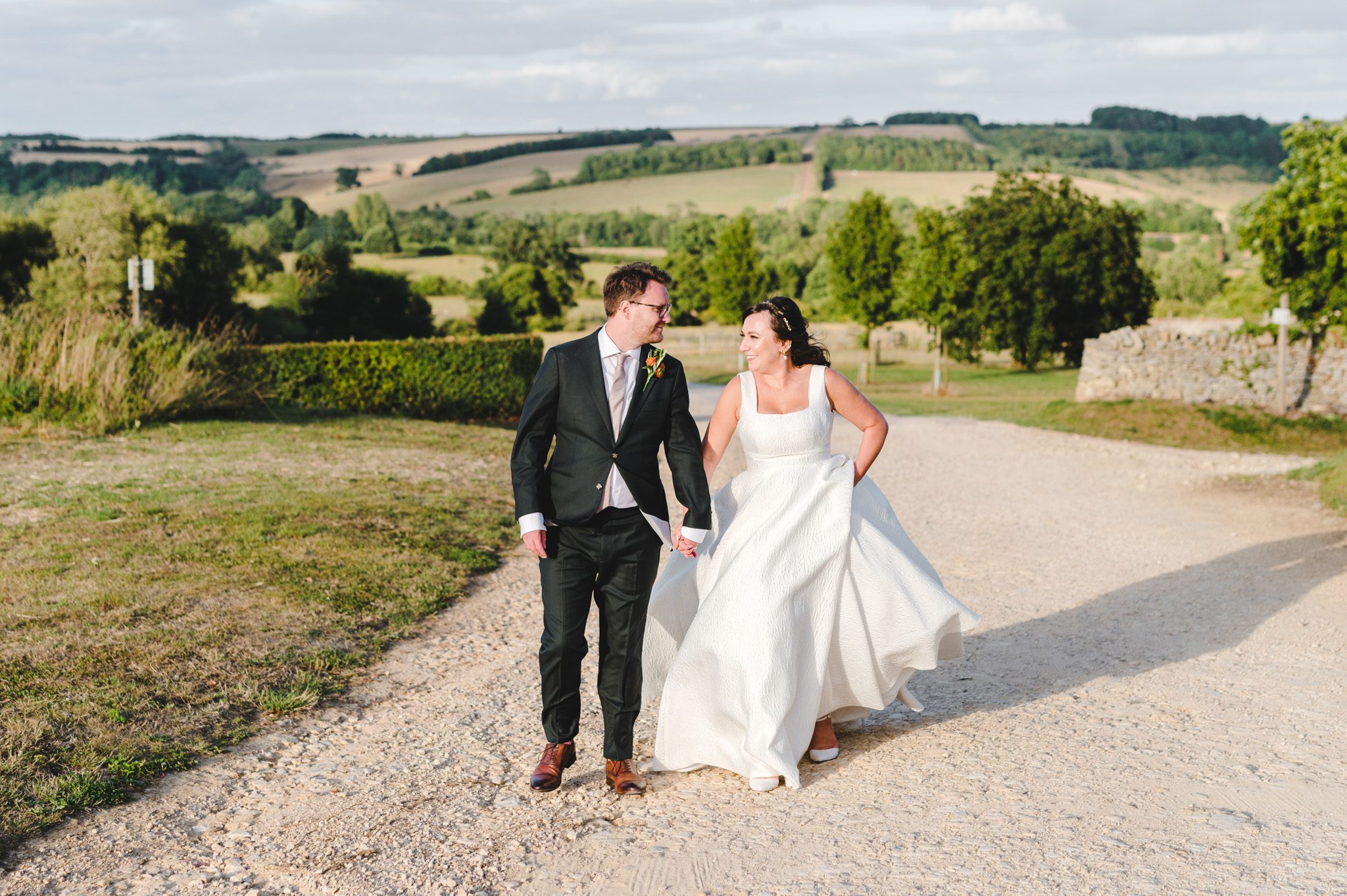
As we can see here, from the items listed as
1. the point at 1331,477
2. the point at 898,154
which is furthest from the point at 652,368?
the point at 898,154

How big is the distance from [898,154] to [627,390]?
10535 cm

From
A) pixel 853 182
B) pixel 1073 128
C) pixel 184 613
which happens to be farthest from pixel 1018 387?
pixel 1073 128

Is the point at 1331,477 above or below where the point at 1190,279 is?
below

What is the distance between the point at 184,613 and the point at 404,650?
1402 millimetres

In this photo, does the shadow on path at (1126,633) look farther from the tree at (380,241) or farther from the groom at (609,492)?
the tree at (380,241)

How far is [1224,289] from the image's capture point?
5253 centimetres

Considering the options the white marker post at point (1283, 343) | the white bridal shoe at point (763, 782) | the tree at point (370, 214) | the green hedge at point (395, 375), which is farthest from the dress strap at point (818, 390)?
the tree at point (370, 214)

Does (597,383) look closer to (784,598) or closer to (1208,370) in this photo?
(784,598)

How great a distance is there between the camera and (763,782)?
462 centimetres

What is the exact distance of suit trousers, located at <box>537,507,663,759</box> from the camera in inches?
180

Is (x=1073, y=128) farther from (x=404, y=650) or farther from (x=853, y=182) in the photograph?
(x=404, y=650)

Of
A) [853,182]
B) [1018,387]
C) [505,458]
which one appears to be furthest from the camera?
[853,182]

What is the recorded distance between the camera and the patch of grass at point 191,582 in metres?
5.05

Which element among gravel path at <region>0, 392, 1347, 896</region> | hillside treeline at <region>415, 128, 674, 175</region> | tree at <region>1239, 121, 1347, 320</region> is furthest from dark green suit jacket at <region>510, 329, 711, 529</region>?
hillside treeline at <region>415, 128, 674, 175</region>
